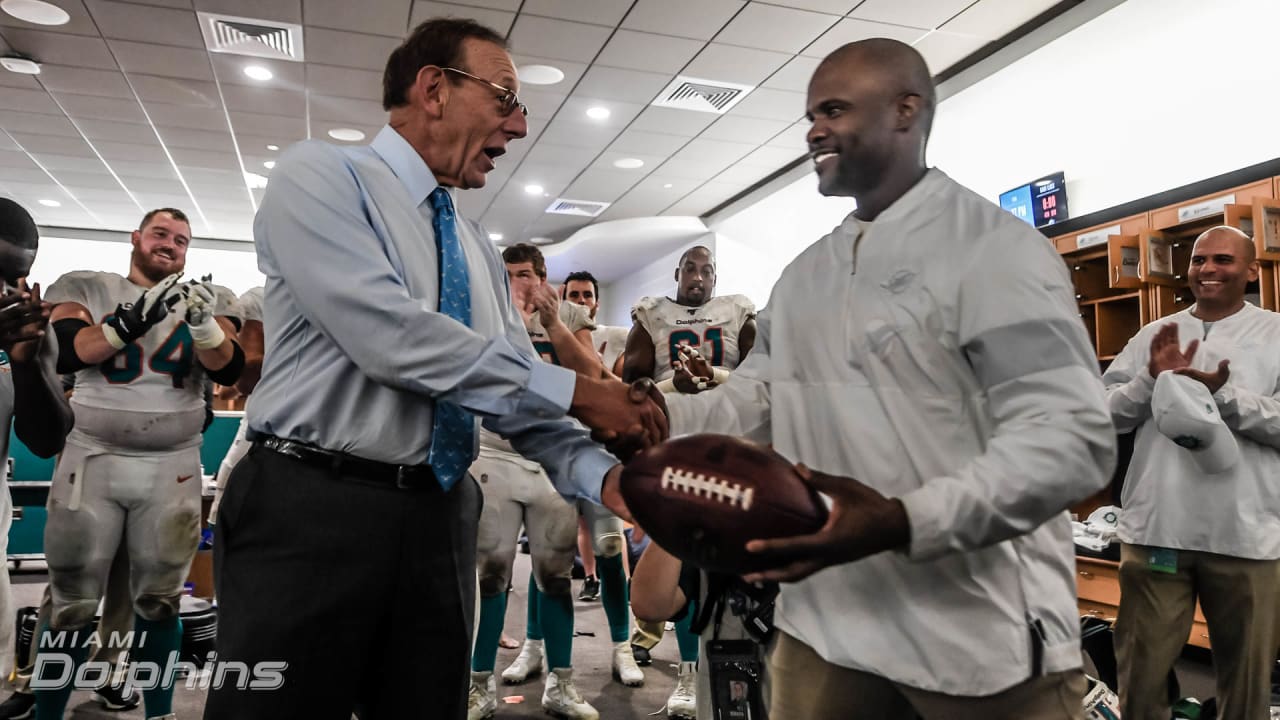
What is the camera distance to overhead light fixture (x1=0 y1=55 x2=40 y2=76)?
6.32m

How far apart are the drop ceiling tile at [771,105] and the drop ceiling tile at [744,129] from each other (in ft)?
0.32

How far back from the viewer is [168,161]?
8.88 meters

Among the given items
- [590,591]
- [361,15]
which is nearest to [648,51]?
[361,15]

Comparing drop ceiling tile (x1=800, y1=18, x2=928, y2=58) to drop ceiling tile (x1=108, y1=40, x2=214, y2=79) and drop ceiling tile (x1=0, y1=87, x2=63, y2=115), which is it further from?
drop ceiling tile (x1=0, y1=87, x2=63, y2=115)

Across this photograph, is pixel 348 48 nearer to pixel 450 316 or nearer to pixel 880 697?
pixel 450 316

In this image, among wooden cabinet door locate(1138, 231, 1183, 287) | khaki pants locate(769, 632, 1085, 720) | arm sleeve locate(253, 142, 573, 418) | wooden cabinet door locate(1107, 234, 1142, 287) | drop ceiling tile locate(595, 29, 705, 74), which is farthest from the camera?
drop ceiling tile locate(595, 29, 705, 74)

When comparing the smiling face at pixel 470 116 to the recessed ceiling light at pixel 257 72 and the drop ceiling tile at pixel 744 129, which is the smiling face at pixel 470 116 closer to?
the recessed ceiling light at pixel 257 72

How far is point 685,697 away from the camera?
3.37 meters

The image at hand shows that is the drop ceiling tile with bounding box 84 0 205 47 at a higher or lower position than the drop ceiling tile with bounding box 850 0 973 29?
higher

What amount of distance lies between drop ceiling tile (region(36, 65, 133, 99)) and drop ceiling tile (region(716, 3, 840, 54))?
466 centimetres

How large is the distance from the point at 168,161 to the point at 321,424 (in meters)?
8.93

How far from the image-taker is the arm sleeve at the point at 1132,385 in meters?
2.94

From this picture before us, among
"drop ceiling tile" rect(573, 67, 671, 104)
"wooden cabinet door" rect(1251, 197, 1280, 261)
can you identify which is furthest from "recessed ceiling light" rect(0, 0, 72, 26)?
"wooden cabinet door" rect(1251, 197, 1280, 261)

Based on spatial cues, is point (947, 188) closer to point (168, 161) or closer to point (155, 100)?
point (155, 100)
